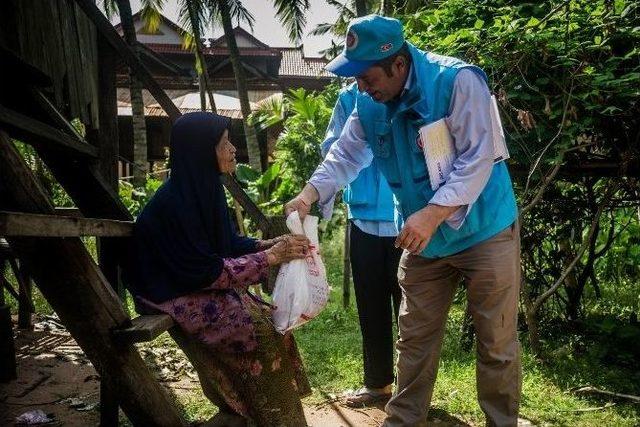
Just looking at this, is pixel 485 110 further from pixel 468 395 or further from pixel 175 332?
pixel 468 395

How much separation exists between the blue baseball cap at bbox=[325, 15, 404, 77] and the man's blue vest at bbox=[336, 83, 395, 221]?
39.7 inches

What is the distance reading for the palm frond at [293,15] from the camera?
1636 centimetres

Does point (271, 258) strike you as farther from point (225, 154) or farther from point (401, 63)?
point (401, 63)

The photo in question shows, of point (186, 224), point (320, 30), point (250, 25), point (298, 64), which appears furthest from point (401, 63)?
point (298, 64)

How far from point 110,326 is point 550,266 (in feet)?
13.8

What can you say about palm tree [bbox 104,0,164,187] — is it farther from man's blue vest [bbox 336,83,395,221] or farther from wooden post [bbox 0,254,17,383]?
man's blue vest [bbox 336,83,395,221]

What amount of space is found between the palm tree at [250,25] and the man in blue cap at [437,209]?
41.6 ft

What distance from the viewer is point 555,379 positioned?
4066 millimetres

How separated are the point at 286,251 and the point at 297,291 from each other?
230 millimetres

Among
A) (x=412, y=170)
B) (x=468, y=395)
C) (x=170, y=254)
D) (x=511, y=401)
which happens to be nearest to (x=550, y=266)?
(x=468, y=395)

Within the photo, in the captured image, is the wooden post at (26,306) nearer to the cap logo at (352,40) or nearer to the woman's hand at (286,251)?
the woman's hand at (286,251)

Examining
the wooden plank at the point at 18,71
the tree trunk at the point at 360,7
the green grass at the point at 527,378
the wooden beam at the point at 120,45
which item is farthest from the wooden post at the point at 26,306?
the tree trunk at the point at 360,7

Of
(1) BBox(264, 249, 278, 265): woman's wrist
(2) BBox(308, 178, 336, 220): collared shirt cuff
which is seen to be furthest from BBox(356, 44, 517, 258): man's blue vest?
(1) BBox(264, 249, 278, 265): woman's wrist

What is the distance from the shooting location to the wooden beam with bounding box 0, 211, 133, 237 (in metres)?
1.93
